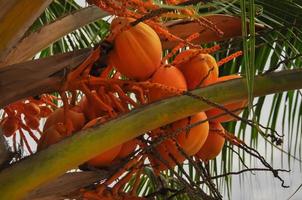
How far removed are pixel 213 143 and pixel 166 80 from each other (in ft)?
0.77

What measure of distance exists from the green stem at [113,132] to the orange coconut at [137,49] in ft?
0.46

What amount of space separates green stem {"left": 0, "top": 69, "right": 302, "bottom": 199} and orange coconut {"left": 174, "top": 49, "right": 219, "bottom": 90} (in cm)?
13

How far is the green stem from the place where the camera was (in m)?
1.05

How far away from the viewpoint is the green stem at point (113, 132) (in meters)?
1.05

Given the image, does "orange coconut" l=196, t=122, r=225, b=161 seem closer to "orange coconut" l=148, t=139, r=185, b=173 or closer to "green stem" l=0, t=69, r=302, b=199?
"orange coconut" l=148, t=139, r=185, b=173

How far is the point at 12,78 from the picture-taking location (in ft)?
3.94

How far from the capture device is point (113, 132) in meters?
1.07

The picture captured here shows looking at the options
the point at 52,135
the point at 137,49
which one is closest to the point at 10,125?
the point at 52,135

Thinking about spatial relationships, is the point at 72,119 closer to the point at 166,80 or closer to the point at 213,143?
the point at 166,80

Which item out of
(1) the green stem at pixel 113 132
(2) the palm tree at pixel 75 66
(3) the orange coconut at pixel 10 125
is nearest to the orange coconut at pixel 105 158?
(2) the palm tree at pixel 75 66

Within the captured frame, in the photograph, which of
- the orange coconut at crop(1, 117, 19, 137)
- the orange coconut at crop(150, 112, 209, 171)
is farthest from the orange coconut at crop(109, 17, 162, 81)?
the orange coconut at crop(1, 117, 19, 137)

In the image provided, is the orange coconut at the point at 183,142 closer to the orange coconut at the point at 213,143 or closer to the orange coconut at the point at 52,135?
the orange coconut at the point at 213,143

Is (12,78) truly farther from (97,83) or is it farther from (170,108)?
(170,108)

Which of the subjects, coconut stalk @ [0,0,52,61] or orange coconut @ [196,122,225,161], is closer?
coconut stalk @ [0,0,52,61]
